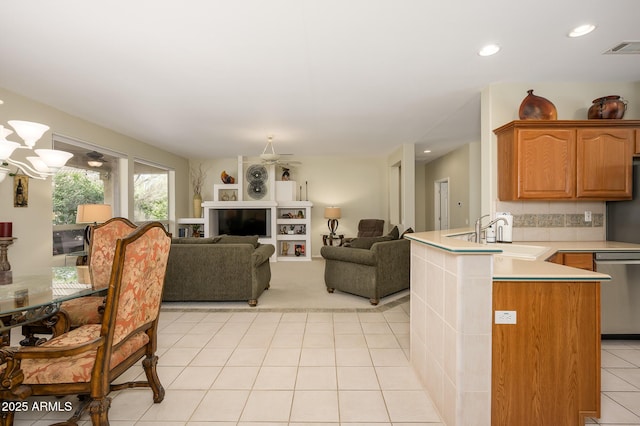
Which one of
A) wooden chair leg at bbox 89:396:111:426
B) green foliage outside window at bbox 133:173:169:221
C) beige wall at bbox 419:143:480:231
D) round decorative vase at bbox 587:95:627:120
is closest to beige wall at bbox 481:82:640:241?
round decorative vase at bbox 587:95:627:120

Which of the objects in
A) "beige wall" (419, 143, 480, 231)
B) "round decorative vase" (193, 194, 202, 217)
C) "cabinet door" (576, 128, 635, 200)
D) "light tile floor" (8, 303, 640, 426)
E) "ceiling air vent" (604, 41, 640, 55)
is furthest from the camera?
"round decorative vase" (193, 194, 202, 217)

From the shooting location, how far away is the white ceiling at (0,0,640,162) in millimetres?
2131

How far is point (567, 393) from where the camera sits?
5.40 feet

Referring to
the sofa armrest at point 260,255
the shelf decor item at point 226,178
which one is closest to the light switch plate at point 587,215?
the sofa armrest at point 260,255

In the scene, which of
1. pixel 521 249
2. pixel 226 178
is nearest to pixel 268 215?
pixel 226 178

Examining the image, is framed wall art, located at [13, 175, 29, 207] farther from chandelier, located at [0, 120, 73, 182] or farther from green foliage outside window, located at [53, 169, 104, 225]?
chandelier, located at [0, 120, 73, 182]

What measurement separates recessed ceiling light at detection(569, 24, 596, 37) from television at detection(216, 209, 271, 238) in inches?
245

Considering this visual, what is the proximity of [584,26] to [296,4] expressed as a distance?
212 centimetres

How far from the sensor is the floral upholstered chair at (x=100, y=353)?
140 centimetres

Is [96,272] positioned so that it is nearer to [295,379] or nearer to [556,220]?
[295,379]

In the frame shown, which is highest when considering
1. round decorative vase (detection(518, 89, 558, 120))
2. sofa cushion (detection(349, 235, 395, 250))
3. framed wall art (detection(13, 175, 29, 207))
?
round decorative vase (detection(518, 89, 558, 120))

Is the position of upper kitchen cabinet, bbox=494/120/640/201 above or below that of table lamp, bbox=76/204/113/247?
above

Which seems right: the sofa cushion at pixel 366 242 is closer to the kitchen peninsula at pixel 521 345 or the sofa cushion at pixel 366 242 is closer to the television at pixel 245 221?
the kitchen peninsula at pixel 521 345

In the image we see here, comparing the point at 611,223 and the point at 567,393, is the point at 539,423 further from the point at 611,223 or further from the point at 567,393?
the point at 611,223
